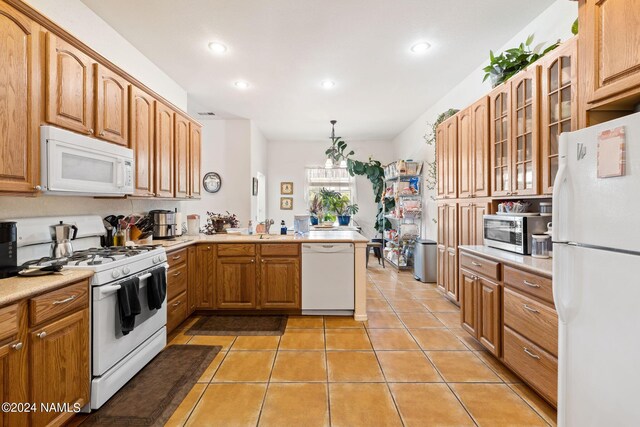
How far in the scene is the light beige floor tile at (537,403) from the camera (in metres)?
1.83

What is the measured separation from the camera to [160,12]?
8.75 feet

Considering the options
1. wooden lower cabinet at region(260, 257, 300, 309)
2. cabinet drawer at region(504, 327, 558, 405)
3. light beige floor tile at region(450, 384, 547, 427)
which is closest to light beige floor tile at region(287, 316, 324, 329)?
wooden lower cabinet at region(260, 257, 300, 309)

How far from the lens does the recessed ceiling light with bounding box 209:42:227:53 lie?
3.18m

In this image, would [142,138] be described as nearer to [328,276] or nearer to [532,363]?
[328,276]

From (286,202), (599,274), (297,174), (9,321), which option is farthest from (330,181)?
(9,321)

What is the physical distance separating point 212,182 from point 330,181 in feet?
9.88

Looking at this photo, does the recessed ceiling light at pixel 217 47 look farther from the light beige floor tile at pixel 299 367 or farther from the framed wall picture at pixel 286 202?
the framed wall picture at pixel 286 202

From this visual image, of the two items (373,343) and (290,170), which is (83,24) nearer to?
(373,343)

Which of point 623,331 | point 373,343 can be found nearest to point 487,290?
point 373,343

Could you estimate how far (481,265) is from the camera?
2.56 metres

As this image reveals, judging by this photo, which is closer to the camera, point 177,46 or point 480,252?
point 480,252

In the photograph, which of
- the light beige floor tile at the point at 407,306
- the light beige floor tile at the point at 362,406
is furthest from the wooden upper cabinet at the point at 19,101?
the light beige floor tile at the point at 407,306

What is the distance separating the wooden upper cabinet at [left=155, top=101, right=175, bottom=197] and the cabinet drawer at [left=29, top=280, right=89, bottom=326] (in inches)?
61.5

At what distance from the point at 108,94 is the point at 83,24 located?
2.37 feet
